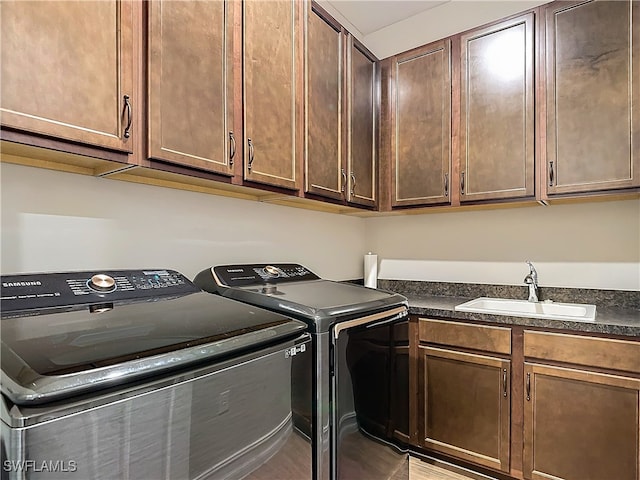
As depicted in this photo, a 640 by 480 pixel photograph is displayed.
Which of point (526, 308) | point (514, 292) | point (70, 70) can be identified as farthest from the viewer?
point (514, 292)

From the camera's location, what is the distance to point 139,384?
772mm

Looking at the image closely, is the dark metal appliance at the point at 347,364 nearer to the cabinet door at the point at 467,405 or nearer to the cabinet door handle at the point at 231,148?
the cabinet door at the point at 467,405

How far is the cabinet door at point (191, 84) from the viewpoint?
1.32m

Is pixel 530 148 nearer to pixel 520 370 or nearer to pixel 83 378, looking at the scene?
pixel 520 370

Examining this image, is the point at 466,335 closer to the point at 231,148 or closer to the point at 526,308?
the point at 526,308

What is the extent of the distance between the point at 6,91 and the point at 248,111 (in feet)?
2.84

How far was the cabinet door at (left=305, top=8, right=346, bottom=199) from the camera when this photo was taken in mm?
2029

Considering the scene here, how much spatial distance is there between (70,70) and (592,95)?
7.56ft

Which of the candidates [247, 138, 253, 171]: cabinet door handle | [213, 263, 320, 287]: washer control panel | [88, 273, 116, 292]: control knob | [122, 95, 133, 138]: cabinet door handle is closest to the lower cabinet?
[213, 263, 320, 287]: washer control panel

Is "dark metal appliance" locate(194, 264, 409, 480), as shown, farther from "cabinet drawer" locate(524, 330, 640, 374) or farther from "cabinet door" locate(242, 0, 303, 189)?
"cabinet drawer" locate(524, 330, 640, 374)

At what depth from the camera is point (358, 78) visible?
2451 mm

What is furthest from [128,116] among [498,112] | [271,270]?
[498,112]

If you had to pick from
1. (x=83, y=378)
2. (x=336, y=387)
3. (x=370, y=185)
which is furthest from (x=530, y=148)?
(x=83, y=378)

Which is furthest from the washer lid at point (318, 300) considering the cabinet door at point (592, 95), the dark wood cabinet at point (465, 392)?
the cabinet door at point (592, 95)
